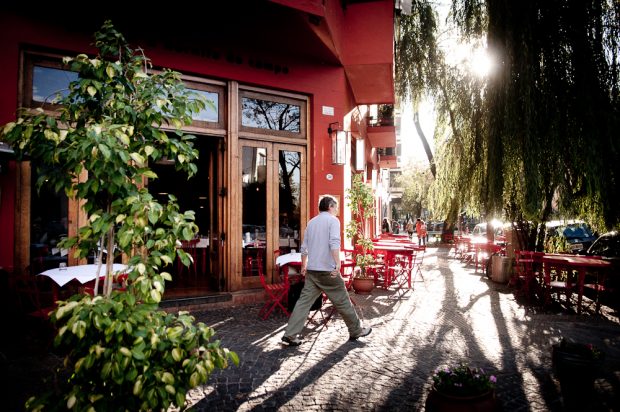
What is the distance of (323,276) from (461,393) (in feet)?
8.58

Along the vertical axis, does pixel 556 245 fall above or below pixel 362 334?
above

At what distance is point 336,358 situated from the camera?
4812 millimetres

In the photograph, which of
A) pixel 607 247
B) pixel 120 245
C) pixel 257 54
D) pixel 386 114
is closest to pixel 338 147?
pixel 257 54

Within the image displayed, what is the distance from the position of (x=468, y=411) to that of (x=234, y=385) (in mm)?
2345

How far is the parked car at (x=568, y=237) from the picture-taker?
1102cm

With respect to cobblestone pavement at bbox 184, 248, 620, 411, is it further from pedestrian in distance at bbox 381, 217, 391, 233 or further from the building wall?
pedestrian in distance at bbox 381, 217, 391, 233

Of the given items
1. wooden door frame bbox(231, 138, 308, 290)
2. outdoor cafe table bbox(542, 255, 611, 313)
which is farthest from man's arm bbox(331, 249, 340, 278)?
outdoor cafe table bbox(542, 255, 611, 313)

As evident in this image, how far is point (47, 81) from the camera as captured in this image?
20.8ft

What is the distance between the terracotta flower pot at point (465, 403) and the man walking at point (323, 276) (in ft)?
8.03

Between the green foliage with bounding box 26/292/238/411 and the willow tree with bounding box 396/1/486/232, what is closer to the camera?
the green foliage with bounding box 26/292/238/411

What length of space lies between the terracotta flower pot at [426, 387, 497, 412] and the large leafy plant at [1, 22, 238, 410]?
161cm

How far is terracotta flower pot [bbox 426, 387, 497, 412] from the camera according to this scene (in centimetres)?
281

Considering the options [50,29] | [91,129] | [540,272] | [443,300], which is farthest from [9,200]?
[540,272]

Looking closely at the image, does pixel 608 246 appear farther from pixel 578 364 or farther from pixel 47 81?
pixel 47 81
